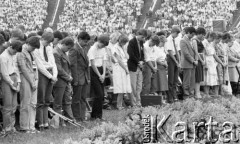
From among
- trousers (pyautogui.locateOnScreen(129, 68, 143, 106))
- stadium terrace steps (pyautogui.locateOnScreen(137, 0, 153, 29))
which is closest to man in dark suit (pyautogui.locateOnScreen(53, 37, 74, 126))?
trousers (pyautogui.locateOnScreen(129, 68, 143, 106))

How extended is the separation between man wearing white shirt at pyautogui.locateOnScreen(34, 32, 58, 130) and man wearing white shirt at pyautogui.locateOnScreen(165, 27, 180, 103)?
6.26 metres

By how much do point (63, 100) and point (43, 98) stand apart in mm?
973

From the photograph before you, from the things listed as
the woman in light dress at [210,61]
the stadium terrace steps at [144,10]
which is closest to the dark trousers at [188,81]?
the woman in light dress at [210,61]

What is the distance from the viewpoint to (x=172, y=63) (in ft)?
62.1

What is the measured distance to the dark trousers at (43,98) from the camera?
13.2 meters

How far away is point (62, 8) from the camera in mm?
55031

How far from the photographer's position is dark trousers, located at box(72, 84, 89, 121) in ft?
47.4

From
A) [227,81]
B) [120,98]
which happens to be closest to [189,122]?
[120,98]

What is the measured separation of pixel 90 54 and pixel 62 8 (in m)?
40.6

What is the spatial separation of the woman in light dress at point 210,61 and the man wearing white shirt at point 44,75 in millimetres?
8142

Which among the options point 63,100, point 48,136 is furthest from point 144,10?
point 48,136

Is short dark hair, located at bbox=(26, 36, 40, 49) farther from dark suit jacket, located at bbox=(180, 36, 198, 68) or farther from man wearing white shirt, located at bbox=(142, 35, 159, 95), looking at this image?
dark suit jacket, located at bbox=(180, 36, 198, 68)

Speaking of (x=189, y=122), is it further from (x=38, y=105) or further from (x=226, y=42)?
(x=226, y=42)

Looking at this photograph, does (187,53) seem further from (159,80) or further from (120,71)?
(120,71)
